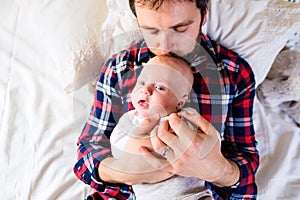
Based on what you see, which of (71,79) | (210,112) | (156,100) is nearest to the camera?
(156,100)

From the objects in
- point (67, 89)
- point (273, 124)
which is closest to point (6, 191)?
point (67, 89)

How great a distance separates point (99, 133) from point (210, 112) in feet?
0.74

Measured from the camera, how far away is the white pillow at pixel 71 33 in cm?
94

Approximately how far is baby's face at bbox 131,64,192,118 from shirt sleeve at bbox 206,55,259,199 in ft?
0.78

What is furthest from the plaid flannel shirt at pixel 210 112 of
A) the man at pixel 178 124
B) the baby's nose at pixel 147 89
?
the baby's nose at pixel 147 89

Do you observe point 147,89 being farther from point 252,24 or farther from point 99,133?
point 252,24

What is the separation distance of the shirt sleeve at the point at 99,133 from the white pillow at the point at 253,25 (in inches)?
5.2

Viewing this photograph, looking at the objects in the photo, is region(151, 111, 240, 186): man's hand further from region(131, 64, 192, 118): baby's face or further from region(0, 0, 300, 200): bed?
region(0, 0, 300, 200): bed

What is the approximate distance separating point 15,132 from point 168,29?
20.4 inches

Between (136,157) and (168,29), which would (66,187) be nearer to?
(136,157)

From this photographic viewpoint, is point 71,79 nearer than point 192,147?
No

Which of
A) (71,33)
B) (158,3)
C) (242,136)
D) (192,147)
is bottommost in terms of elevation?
(242,136)

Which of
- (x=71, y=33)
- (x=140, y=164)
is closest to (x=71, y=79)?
(x=71, y=33)

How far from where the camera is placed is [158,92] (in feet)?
2.15
